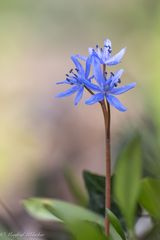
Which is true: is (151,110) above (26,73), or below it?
below

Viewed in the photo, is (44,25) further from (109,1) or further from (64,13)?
(109,1)

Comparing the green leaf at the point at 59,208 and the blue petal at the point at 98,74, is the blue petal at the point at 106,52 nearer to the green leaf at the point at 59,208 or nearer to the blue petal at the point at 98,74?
the blue petal at the point at 98,74

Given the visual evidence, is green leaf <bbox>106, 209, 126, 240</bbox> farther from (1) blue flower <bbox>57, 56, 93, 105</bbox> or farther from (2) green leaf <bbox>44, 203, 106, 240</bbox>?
(1) blue flower <bbox>57, 56, 93, 105</bbox>

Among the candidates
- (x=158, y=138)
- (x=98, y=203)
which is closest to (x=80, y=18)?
(x=158, y=138)

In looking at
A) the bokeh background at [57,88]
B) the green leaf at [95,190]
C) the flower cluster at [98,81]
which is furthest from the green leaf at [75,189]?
the flower cluster at [98,81]

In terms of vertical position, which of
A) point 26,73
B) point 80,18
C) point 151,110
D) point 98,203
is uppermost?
point 80,18

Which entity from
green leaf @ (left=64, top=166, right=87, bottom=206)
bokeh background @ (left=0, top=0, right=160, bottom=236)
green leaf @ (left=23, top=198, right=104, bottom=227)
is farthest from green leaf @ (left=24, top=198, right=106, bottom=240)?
bokeh background @ (left=0, top=0, right=160, bottom=236)

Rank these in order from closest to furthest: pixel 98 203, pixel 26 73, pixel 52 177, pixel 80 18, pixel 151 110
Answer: pixel 98 203
pixel 151 110
pixel 52 177
pixel 26 73
pixel 80 18
